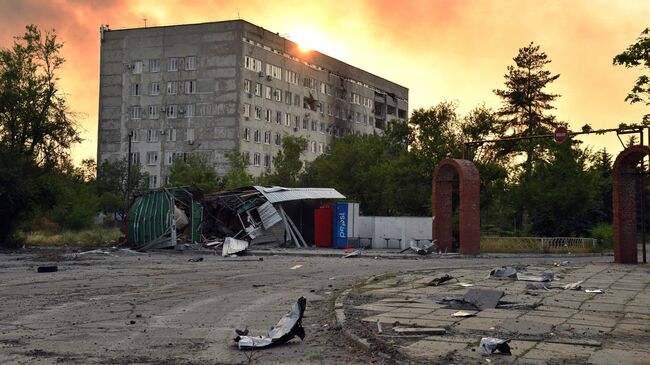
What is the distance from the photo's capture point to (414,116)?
158ft

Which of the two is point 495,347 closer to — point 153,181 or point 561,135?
point 561,135

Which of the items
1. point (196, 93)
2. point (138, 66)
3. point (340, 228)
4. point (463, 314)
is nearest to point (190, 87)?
point (196, 93)

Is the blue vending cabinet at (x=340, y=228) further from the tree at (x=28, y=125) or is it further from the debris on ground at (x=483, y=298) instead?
the debris on ground at (x=483, y=298)

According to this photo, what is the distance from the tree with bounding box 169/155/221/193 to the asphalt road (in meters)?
22.2

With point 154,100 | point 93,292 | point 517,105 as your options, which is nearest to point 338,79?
point 154,100

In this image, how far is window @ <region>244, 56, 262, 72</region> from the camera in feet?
268

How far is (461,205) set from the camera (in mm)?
32875

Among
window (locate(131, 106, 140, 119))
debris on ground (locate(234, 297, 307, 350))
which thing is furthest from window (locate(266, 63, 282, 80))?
debris on ground (locate(234, 297, 307, 350))

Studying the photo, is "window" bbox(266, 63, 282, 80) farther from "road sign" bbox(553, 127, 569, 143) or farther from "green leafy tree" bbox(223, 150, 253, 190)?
"road sign" bbox(553, 127, 569, 143)

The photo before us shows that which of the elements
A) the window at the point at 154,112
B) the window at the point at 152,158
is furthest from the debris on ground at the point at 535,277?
the window at the point at 154,112

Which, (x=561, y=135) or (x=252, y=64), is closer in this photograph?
(x=561, y=135)

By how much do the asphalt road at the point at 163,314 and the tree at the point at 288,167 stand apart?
43.3m

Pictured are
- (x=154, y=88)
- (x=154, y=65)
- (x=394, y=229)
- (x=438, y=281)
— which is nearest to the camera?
(x=438, y=281)

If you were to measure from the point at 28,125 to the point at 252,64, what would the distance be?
1820 inches
